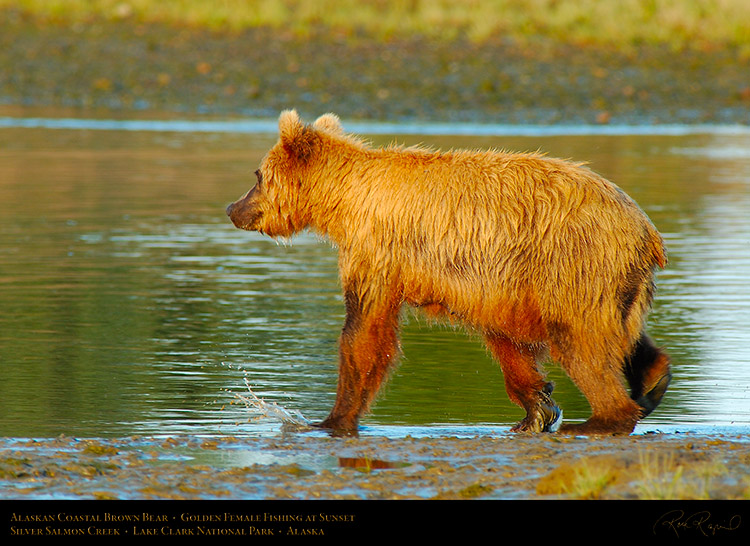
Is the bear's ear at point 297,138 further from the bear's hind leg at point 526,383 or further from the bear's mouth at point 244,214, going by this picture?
the bear's hind leg at point 526,383

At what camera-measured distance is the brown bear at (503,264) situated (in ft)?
23.2

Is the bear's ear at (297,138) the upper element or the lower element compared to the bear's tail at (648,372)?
upper

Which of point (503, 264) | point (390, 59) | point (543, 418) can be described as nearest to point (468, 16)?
point (390, 59)

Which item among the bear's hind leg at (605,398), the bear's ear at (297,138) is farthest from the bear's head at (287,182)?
the bear's hind leg at (605,398)

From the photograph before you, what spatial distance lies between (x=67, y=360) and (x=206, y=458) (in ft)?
9.01

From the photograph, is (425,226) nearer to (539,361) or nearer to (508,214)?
(508,214)

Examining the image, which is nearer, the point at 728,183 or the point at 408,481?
the point at 408,481

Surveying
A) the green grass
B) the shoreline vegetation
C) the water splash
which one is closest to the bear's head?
the water splash

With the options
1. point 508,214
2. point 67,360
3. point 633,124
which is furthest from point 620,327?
point 633,124

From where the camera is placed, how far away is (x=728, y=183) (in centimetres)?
1877

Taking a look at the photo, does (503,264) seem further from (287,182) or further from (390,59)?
(390,59)
